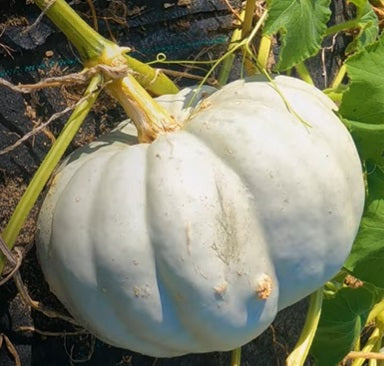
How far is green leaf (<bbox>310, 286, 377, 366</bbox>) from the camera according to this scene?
1.65 meters

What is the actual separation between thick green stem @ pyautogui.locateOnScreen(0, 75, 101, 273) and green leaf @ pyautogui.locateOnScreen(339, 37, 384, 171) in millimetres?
395

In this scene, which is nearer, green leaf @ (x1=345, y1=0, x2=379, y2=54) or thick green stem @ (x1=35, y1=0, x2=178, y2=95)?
thick green stem @ (x1=35, y1=0, x2=178, y2=95)

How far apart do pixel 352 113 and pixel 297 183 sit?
0.79 feet

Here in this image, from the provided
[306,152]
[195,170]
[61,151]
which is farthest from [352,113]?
[61,151]

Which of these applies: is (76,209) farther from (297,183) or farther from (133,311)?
(297,183)

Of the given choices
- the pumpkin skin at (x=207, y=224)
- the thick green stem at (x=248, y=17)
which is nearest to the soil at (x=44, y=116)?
the thick green stem at (x=248, y=17)

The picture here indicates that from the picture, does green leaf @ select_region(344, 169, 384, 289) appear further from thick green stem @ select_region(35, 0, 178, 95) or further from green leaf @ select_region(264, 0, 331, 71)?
thick green stem @ select_region(35, 0, 178, 95)

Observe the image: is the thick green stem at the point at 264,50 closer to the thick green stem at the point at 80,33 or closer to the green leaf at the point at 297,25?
the green leaf at the point at 297,25

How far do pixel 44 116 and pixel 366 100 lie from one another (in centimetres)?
53

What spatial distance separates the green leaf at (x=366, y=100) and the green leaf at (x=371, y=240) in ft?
0.20

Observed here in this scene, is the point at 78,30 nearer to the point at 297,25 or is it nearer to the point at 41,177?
the point at 41,177

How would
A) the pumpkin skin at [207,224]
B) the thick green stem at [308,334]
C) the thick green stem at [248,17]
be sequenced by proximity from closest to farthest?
1. the pumpkin skin at [207,224]
2. the thick green stem at [308,334]
3. the thick green stem at [248,17]

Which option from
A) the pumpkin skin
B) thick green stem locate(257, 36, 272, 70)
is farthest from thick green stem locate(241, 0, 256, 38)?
the pumpkin skin

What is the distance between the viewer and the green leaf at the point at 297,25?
54.4 inches
